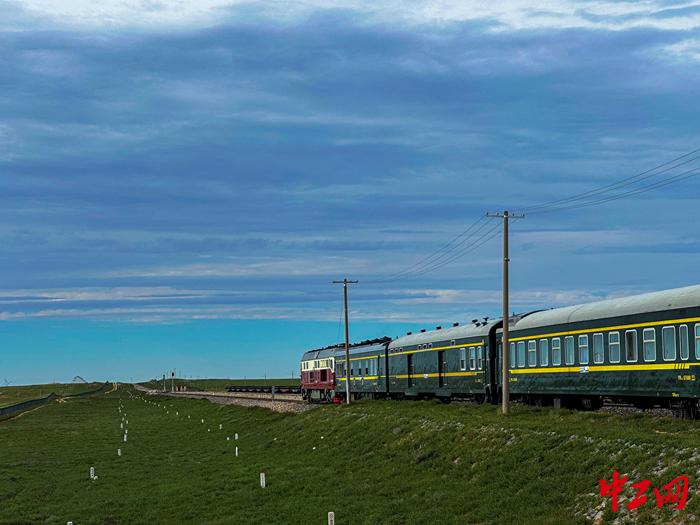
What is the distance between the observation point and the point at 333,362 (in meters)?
82.8

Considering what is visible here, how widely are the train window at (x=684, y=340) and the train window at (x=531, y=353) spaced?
39.9 feet

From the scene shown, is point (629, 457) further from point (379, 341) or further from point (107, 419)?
point (107, 419)

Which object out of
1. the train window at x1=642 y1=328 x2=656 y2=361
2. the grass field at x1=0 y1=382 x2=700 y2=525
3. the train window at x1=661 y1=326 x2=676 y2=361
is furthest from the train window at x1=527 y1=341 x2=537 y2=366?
the train window at x1=661 y1=326 x2=676 y2=361

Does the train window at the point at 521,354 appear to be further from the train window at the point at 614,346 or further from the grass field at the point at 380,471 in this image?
the train window at the point at 614,346

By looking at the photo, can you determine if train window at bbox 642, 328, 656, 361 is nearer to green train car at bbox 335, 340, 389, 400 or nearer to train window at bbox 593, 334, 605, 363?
train window at bbox 593, 334, 605, 363

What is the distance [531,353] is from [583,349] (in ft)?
17.5

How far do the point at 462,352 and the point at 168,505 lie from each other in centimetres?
2100

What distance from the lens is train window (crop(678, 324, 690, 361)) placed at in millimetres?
28719

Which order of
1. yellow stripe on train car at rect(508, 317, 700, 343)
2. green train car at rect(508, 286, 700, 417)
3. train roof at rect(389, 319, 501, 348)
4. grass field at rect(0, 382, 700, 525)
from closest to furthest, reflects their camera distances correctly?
grass field at rect(0, 382, 700, 525) → yellow stripe on train car at rect(508, 317, 700, 343) → green train car at rect(508, 286, 700, 417) → train roof at rect(389, 319, 501, 348)

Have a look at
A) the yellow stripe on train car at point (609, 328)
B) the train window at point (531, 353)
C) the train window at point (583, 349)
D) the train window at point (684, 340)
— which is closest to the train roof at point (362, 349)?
the yellow stripe on train car at point (609, 328)

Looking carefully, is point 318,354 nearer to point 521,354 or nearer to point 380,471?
point 521,354

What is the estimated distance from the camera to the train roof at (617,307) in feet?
96.2

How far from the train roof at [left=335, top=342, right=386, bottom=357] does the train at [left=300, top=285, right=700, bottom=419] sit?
4.03 m

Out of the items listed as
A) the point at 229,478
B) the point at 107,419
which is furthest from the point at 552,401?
the point at 107,419
